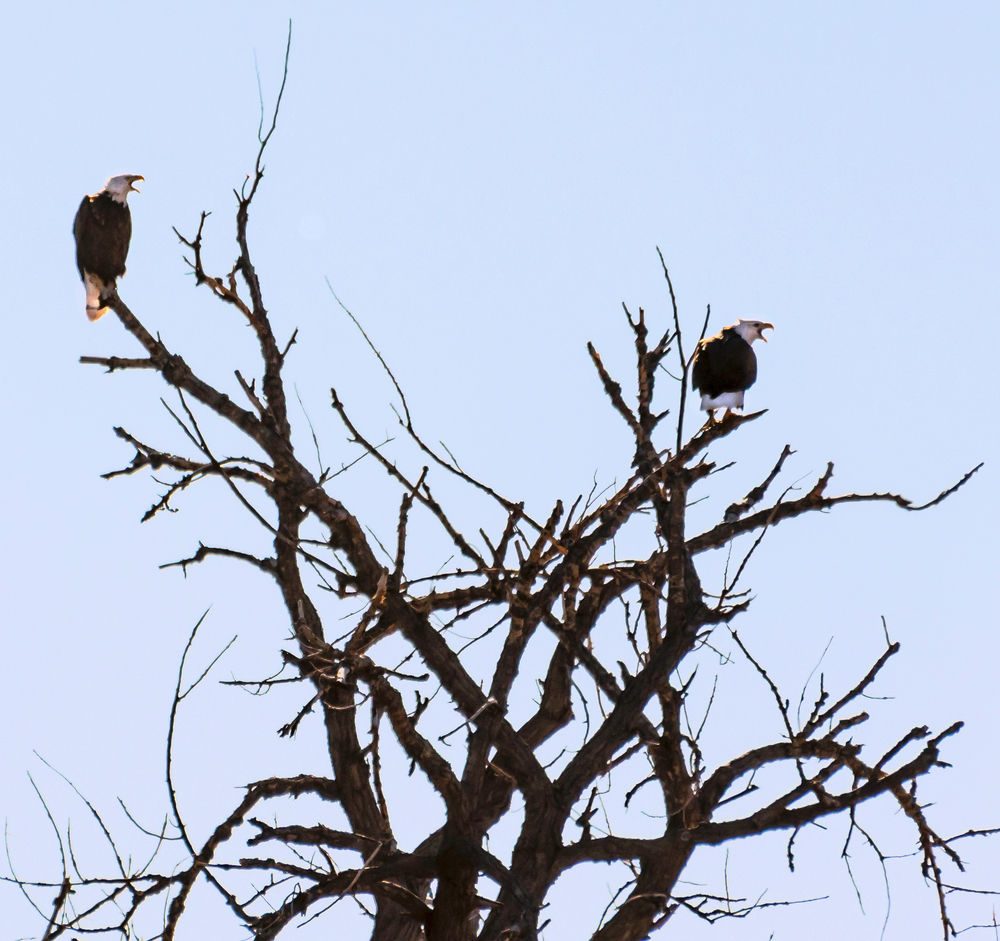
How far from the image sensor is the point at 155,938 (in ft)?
12.9

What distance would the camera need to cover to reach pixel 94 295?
23.9ft

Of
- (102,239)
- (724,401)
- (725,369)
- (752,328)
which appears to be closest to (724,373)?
(725,369)

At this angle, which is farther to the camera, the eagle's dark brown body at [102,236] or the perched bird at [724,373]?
the eagle's dark brown body at [102,236]

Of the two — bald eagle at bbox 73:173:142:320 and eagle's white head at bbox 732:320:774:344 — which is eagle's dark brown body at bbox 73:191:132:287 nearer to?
bald eagle at bbox 73:173:142:320

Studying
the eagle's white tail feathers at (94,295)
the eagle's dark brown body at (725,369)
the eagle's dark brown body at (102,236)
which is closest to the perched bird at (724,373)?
the eagle's dark brown body at (725,369)

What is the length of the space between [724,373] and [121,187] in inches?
168

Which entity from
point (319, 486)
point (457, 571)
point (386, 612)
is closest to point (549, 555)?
point (457, 571)

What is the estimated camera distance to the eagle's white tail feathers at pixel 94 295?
727 cm

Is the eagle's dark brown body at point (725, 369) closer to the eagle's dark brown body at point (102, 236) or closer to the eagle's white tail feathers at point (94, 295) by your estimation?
the eagle's white tail feathers at point (94, 295)

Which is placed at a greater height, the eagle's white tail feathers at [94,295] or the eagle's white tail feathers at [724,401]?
the eagle's white tail feathers at [94,295]

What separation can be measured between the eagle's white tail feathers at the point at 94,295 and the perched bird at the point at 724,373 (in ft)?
11.9

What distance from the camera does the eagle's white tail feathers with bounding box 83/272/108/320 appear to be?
7266 mm

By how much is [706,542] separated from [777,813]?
1.10m

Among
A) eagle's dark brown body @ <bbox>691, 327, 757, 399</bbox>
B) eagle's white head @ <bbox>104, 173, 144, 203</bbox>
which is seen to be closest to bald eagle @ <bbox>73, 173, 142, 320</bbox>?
eagle's white head @ <bbox>104, 173, 144, 203</bbox>
